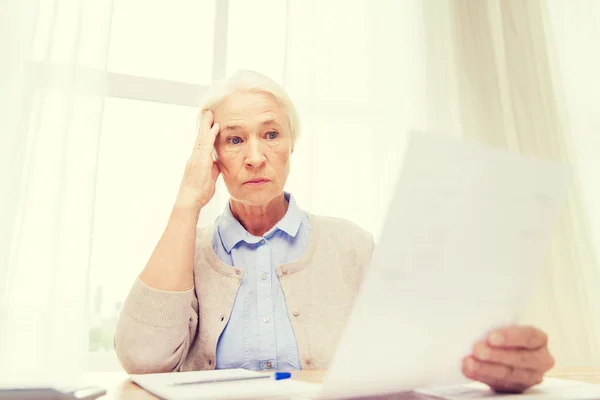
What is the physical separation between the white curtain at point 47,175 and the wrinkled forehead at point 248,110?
787 mm

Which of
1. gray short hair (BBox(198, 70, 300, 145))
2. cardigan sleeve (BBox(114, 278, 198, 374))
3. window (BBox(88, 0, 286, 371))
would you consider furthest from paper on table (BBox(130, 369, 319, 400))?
window (BBox(88, 0, 286, 371))

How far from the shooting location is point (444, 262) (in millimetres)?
440

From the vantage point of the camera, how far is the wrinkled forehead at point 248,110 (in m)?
1.17

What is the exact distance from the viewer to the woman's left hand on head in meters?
0.50

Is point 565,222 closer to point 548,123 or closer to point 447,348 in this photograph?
point 548,123

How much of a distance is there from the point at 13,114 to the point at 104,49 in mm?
401

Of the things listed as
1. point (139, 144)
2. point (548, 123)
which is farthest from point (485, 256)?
point (548, 123)

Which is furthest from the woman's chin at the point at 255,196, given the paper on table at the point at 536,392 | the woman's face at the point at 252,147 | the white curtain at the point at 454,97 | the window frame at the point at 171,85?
the window frame at the point at 171,85

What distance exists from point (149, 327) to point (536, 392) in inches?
25.4

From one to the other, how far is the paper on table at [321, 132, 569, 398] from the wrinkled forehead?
2.54ft

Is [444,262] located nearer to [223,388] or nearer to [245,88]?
[223,388]

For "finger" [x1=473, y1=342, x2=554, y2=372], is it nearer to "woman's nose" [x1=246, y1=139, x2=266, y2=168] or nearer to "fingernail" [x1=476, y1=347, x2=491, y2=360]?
"fingernail" [x1=476, y1=347, x2=491, y2=360]

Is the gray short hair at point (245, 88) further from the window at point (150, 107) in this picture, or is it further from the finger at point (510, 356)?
the finger at point (510, 356)

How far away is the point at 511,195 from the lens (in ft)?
1.53
